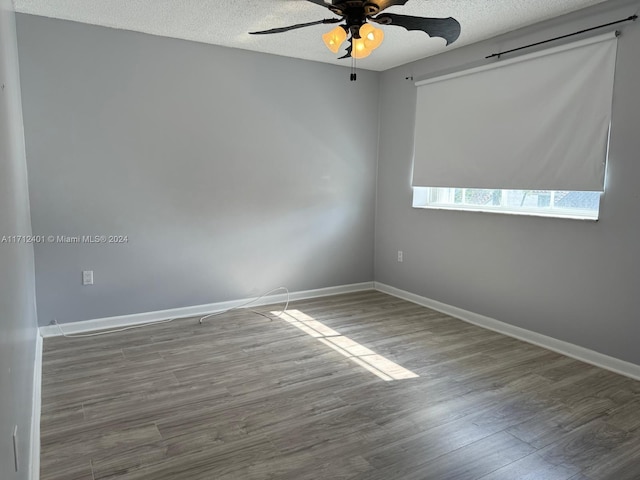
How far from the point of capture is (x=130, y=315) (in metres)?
3.69

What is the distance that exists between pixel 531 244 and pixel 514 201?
0.45 m

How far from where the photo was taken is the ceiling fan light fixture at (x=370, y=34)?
7.62ft

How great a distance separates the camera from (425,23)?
224 centimetres

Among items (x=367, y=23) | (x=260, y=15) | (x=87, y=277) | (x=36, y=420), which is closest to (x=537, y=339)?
(x=367, y=23)

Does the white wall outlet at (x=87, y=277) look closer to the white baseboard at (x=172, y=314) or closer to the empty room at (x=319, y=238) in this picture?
the empty room at (x=319, y=238)

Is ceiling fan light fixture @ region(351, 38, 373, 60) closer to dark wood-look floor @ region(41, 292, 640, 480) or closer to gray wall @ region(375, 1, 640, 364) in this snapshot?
gray wall @ region(375, 1, 640, 364)

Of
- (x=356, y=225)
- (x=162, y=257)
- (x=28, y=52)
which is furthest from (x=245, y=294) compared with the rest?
(x=28, y=52)

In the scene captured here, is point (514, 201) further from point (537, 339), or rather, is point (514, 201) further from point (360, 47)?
point (360, 47)

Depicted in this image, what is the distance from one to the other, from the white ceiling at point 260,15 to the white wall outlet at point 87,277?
196 centimetres

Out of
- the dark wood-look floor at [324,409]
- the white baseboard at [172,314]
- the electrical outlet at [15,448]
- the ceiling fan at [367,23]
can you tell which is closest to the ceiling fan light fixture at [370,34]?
the ceiling fan at [367,23]

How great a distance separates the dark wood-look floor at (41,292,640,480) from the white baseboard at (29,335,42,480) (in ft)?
0.12

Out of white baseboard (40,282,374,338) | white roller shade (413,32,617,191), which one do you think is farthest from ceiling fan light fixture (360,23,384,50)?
white baseboard (40,282,374,338)

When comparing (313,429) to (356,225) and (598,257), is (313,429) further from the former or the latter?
(356,225)

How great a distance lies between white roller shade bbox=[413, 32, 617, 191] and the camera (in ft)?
9.61
